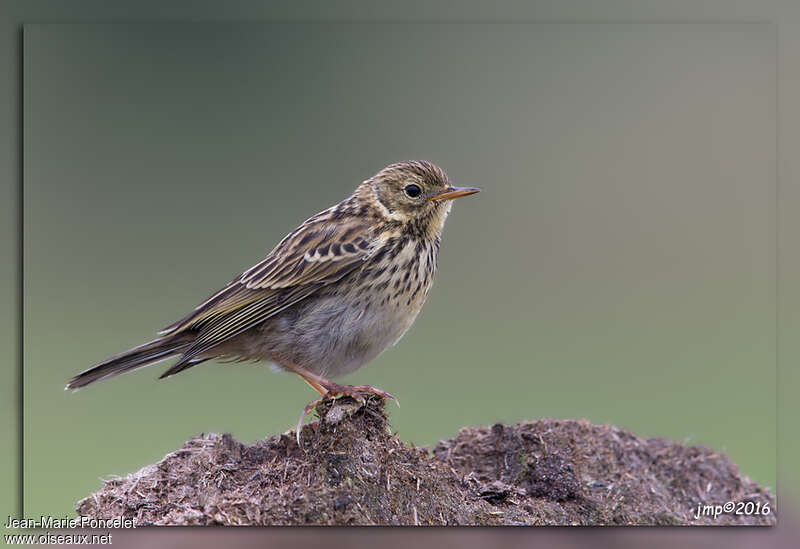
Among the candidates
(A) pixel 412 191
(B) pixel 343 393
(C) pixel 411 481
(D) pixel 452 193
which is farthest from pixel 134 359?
(D) pixel 452 193

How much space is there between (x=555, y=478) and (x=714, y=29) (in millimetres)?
3140

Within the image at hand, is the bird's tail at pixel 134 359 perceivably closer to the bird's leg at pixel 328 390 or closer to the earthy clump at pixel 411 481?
the earthy clump at pixel 411 481

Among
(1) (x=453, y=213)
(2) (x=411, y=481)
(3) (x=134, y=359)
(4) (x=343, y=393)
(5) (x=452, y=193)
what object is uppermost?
(1) (x=453, y=213)

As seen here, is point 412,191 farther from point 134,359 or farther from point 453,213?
point 134,359

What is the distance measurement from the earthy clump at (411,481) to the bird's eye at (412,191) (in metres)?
1.34

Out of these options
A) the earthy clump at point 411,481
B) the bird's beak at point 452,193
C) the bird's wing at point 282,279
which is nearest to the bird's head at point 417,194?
the bird's beak at point 452,193

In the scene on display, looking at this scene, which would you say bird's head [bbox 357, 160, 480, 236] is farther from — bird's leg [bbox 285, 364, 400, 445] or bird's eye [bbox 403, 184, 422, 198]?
bird's leg [bbox 285, 364, 400, 445]

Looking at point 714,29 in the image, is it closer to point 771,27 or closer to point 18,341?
point 771,27

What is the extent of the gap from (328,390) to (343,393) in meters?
0.15

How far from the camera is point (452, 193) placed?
17.6 feet

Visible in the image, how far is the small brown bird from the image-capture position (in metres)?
5.14

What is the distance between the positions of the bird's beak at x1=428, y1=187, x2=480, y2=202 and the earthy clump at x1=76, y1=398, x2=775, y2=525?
52.0 inches

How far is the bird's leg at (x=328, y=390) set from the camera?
4868 mm

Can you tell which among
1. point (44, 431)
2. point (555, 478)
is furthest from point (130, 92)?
point (555, 478)
